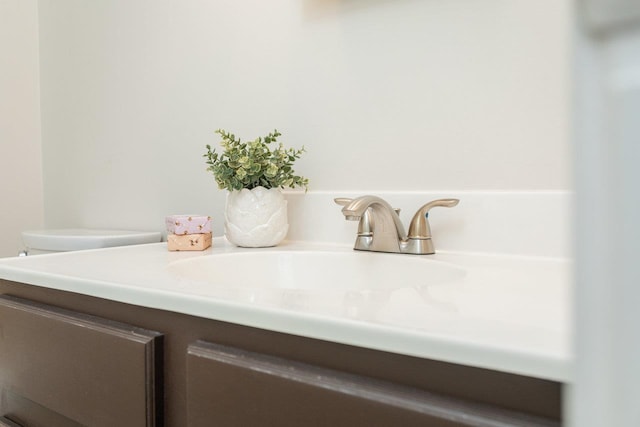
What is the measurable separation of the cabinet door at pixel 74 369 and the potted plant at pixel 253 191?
0.37m

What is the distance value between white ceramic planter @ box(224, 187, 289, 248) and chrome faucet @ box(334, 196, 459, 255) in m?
0.15

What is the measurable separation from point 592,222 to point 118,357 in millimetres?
567

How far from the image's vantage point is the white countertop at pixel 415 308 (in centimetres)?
35

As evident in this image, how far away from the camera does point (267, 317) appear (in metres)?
0.46

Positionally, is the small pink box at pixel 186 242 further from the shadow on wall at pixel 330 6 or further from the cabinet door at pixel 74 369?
the shadow on wall at pixel 330 6

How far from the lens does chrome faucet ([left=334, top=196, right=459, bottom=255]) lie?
85 centimetres

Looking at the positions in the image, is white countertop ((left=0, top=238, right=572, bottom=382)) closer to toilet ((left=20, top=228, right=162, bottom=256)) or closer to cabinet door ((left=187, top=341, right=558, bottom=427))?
cabinet door ((left=187, top=341, right=558, bottom=427))

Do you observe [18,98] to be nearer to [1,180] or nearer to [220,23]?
[1,180]

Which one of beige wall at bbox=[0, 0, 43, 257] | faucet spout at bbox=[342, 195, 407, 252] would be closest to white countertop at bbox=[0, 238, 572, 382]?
faucet spout at bbox=[342, 195, 407, 252]

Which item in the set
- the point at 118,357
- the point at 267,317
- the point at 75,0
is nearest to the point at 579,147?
the point at 267,317

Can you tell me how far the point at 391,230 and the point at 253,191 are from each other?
29 cm

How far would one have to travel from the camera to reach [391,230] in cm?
88

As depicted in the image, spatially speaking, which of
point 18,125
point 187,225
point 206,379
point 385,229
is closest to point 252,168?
point 187,225

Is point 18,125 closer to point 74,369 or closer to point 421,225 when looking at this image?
point 74,369
